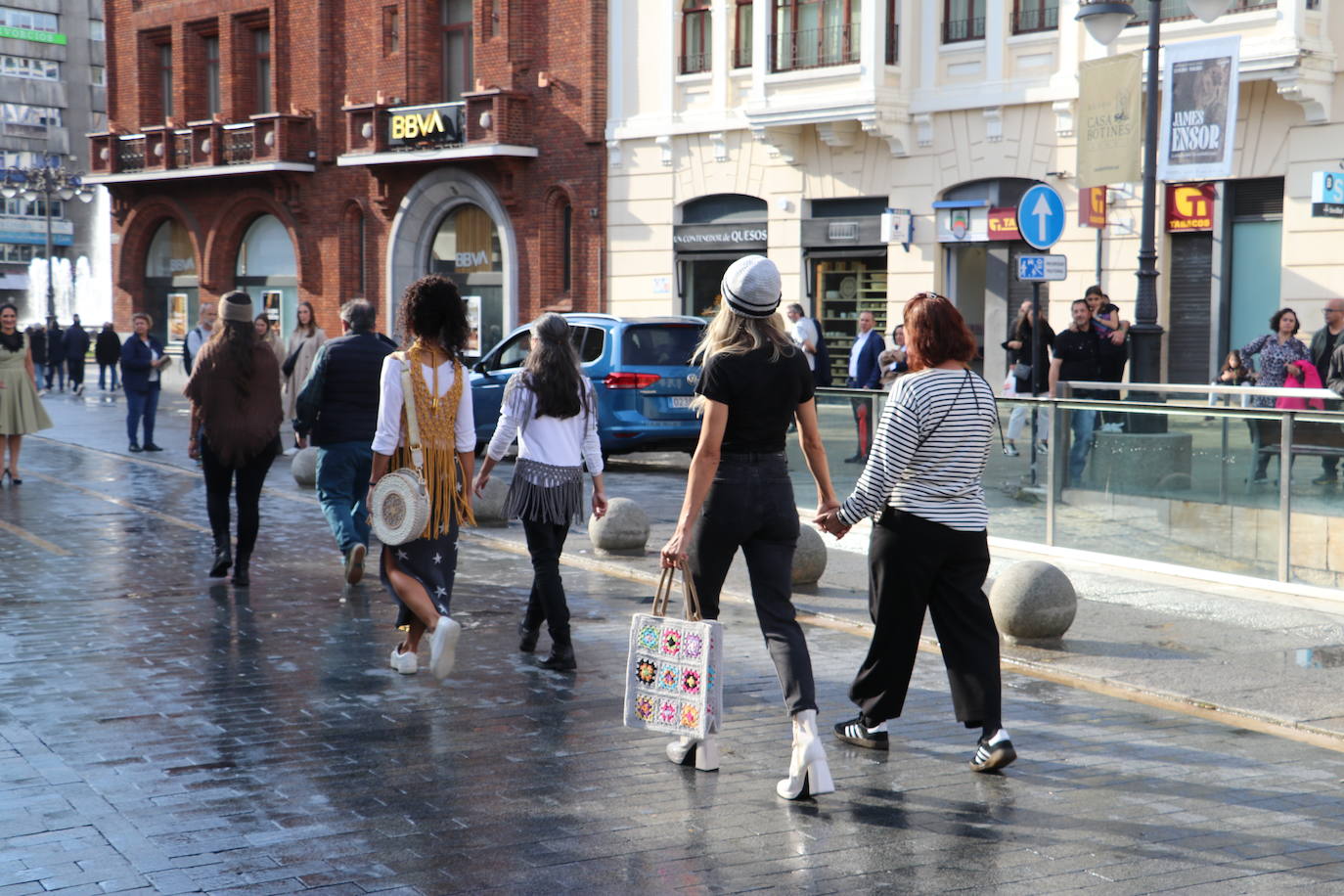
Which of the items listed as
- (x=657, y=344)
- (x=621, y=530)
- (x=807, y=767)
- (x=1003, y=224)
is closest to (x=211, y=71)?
(x=1003, y=224)

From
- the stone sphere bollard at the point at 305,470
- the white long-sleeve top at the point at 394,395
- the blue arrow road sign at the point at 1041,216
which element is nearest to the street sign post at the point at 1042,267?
the blue arrow road sign at the point at 1041,216

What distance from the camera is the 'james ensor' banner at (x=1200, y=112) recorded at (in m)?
16.5

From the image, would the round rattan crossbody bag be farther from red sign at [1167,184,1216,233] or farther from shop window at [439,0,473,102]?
shop window at [439,0,473,102]

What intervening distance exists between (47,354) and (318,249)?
680cm

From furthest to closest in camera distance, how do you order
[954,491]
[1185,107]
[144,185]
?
[144,185] → [1185,107] → [954,491]

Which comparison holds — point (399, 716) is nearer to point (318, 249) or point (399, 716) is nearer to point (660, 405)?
point (660, 405)

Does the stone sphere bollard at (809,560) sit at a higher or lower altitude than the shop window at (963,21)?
lower

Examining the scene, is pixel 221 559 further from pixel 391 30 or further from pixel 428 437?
pixel 391 30

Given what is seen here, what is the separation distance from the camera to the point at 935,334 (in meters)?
5.98

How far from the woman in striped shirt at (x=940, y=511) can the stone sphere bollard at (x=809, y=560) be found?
4.00 metres

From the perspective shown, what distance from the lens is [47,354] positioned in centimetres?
3662

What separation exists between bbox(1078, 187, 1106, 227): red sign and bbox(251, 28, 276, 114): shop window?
72.0ft

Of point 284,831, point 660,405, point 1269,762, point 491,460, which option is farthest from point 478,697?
point 660,405

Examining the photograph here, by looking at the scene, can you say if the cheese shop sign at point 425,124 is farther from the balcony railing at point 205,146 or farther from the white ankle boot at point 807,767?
the white ankle boot at point 807,767
